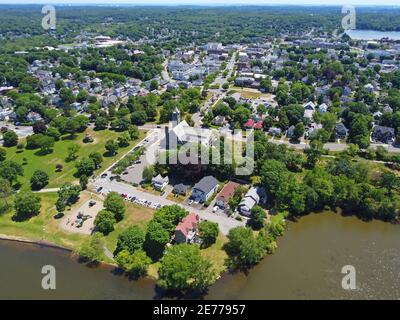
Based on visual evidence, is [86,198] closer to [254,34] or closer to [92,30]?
[254,34]

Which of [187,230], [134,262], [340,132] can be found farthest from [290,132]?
[134,262]

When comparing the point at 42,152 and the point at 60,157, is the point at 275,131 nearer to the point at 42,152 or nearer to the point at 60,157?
the point at 60,157

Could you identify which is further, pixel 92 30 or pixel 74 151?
pixel 92 30

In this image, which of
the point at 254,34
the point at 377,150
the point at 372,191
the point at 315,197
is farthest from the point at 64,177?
the point at 254,34

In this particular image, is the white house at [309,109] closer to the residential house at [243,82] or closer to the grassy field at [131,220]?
the residential house at [243,82]

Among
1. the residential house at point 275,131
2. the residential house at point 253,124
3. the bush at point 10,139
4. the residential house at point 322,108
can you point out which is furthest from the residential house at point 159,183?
the residential house at point 322,108
